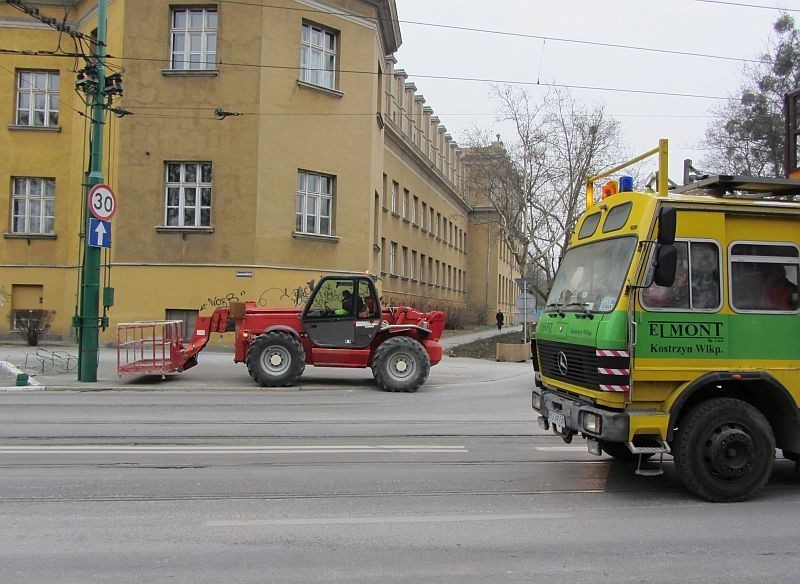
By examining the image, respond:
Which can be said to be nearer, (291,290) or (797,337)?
(797,337)

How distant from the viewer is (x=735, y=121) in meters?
33.4

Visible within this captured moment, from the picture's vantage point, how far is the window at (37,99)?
2641 centimetres

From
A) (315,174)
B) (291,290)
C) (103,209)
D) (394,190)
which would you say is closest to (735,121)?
(394,190)

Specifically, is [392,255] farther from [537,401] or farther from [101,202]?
[537,401]

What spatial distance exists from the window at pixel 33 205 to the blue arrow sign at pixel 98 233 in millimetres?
13396

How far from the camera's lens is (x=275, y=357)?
47.0 feet

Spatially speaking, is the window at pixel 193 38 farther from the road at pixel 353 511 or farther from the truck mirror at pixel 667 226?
Answer: the truck mirror at pixel 667 226

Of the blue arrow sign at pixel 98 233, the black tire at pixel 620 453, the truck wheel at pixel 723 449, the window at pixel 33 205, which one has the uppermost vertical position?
the window at pixel 33 205

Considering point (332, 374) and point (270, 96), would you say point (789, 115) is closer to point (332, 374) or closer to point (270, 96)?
point (332, 374)

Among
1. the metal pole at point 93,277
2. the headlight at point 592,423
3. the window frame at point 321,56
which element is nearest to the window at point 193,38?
the window frame at point 321,56

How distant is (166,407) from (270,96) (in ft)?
46.3

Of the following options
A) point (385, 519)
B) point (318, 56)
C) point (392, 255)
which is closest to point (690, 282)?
point (385, 519)

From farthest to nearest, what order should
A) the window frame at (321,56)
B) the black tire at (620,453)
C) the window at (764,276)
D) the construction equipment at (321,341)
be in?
the window frame at (321,56)
the construction equipment at (321,341)
the black tire at (620,453)
the window at (764,276)

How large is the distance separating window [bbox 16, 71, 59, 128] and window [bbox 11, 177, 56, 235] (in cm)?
219
